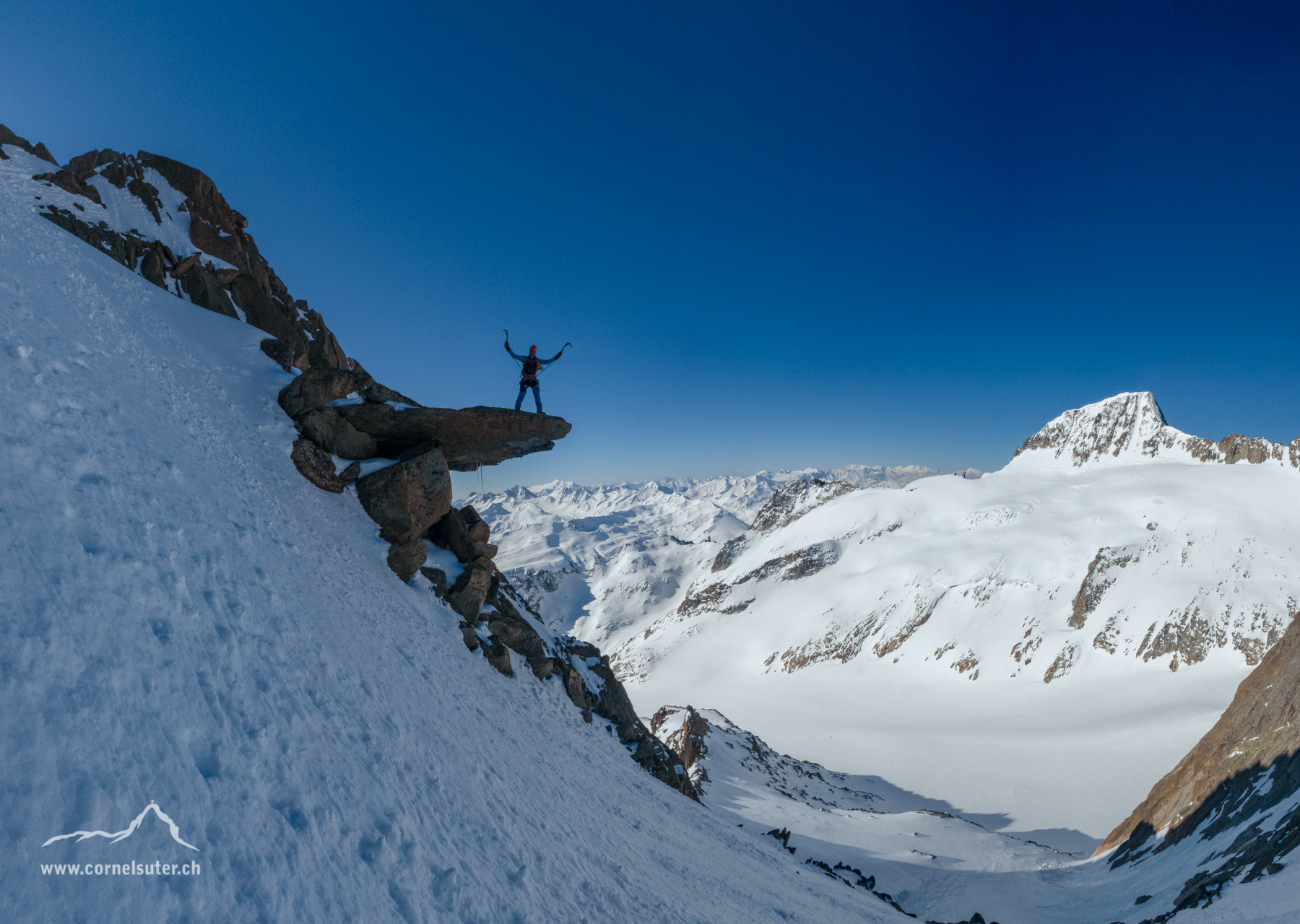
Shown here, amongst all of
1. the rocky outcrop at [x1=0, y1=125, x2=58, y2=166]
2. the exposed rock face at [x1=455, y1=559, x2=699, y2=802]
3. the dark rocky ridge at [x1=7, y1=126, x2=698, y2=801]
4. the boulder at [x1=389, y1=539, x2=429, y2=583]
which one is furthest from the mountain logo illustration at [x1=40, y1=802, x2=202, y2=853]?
the rocky outcrop at [x1=0, y1=125, x2=58, y2=166]

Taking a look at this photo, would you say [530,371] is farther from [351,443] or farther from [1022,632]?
[1022,632]

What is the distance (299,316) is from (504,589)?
20363 mm

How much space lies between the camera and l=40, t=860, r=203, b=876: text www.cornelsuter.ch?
385 centimetres

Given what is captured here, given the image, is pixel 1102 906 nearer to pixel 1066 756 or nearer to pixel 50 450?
pixel 50 450

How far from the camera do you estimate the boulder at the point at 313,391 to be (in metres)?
16.4

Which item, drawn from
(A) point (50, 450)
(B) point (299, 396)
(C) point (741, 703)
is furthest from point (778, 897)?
(C) point (741, 703)

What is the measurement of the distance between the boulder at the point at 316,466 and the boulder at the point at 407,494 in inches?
31.3

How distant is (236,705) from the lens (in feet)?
20.8

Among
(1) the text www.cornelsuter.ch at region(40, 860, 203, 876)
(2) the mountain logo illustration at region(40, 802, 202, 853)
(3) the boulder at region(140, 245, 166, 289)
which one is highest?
(3) the boulder at region(140, 245, 166, 289)

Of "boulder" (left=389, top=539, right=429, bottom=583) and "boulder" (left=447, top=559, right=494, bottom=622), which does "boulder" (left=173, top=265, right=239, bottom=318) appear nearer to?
"boulder" (left=389, top=539, right=429, bottom=583)

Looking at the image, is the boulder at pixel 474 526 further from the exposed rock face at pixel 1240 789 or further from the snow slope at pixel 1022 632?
the snow slope at pixel 1022 632

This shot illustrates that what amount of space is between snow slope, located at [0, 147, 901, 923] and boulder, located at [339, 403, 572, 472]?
280 centimetres

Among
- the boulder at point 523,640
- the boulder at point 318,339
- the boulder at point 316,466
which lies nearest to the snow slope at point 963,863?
the boulder at point 523,640

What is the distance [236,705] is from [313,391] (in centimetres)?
1273
